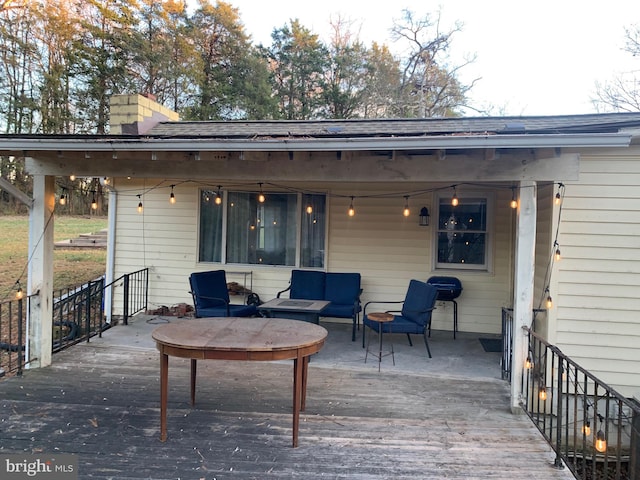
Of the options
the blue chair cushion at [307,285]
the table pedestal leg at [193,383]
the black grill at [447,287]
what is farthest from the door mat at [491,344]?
the table pedestal leg at [193,383]

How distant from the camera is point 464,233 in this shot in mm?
6285

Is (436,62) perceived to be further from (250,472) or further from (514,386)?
(250,472)

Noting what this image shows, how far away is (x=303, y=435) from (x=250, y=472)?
0.56 m

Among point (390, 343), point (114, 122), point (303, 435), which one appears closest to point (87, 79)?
point (114, 122)

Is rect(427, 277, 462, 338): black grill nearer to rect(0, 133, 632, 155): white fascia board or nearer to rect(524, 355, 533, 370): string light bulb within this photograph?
rect(524, 355, 533, 370): string light bulb

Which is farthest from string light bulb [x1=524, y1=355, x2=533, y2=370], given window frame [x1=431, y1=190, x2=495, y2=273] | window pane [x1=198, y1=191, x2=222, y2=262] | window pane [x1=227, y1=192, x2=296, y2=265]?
window pane [x1=198, y1=191, x2=222, y2=262]

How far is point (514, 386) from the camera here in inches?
137

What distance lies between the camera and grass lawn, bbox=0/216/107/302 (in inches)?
401

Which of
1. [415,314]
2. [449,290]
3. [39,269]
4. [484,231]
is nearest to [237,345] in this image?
[39,269]

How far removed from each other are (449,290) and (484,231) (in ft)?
3.49

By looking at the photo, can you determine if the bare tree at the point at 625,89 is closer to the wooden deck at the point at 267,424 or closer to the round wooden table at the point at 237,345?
the wooden deck at the point at 267,424

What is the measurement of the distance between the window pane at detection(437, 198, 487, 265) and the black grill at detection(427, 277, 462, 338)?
35cm

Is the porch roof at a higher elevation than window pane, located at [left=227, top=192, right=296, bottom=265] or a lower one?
higher

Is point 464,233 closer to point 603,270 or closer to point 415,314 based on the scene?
point 415,314
